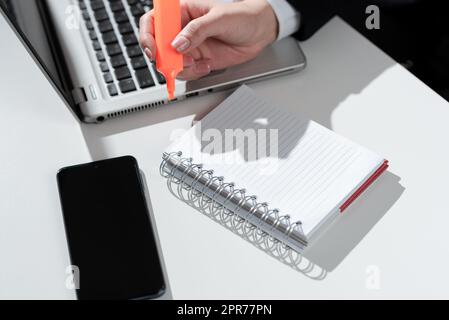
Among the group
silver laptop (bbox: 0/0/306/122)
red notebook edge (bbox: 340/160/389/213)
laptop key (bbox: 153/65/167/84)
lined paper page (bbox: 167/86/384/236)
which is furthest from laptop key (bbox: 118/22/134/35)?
red notebook edge (bbox: 340/160/389/213)

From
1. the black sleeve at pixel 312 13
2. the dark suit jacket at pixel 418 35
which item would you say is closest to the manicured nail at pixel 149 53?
the black sleeve at pixel 312 13

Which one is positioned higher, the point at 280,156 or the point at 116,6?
the point at 116,6

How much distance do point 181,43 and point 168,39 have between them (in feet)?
0.08

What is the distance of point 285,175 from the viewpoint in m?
0.66

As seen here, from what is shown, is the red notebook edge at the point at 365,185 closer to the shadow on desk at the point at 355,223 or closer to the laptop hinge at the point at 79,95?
the shadow on desk at the point at 355,223

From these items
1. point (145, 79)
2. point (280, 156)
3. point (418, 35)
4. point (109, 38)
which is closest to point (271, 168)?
point (280, 156)

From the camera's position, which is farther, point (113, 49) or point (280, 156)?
→ point (113, 49)

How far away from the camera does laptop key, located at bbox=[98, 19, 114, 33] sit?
2.64 feet

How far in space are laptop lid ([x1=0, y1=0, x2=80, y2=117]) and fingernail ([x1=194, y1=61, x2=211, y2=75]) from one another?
18 centimetres

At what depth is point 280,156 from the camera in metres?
0.68

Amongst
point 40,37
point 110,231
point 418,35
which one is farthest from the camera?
point 418,35

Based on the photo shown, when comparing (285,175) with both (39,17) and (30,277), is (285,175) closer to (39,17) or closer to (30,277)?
(30,277)

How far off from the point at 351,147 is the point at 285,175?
0.10 meters

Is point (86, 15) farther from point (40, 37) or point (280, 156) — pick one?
point (280, 156)
